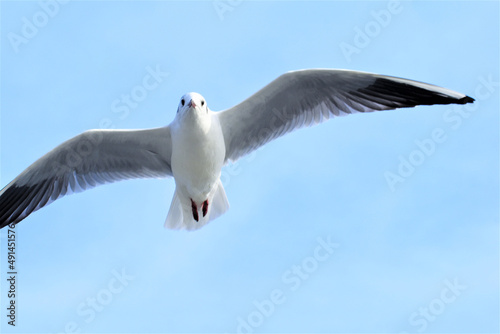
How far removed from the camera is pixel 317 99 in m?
7.23

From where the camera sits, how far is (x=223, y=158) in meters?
7.32

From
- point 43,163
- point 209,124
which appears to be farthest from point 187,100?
point 43,163

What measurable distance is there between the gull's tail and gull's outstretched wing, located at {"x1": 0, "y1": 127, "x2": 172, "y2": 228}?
0.38 meters

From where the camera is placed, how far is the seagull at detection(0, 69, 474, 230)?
276 inches

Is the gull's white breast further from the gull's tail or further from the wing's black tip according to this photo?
the wing's black tip

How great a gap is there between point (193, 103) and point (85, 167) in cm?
157

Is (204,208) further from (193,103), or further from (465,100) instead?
(465,100)

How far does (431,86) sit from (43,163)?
12.2 feet

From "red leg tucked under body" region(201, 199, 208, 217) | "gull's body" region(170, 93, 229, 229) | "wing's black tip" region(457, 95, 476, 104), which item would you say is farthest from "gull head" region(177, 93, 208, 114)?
"wing's black tip" region(457, 95, 476, 104)

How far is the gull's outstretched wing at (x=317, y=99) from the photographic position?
7004 millimetres

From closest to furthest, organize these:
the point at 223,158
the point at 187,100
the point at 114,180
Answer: the point at 187,100 → the point at 223,158 → the point at 114,180

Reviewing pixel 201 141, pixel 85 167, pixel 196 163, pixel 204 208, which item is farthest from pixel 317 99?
pixel 85 167

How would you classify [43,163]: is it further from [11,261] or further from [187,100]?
[187,100]

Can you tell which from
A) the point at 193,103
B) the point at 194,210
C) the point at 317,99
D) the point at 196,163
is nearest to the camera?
the point at 193,103
